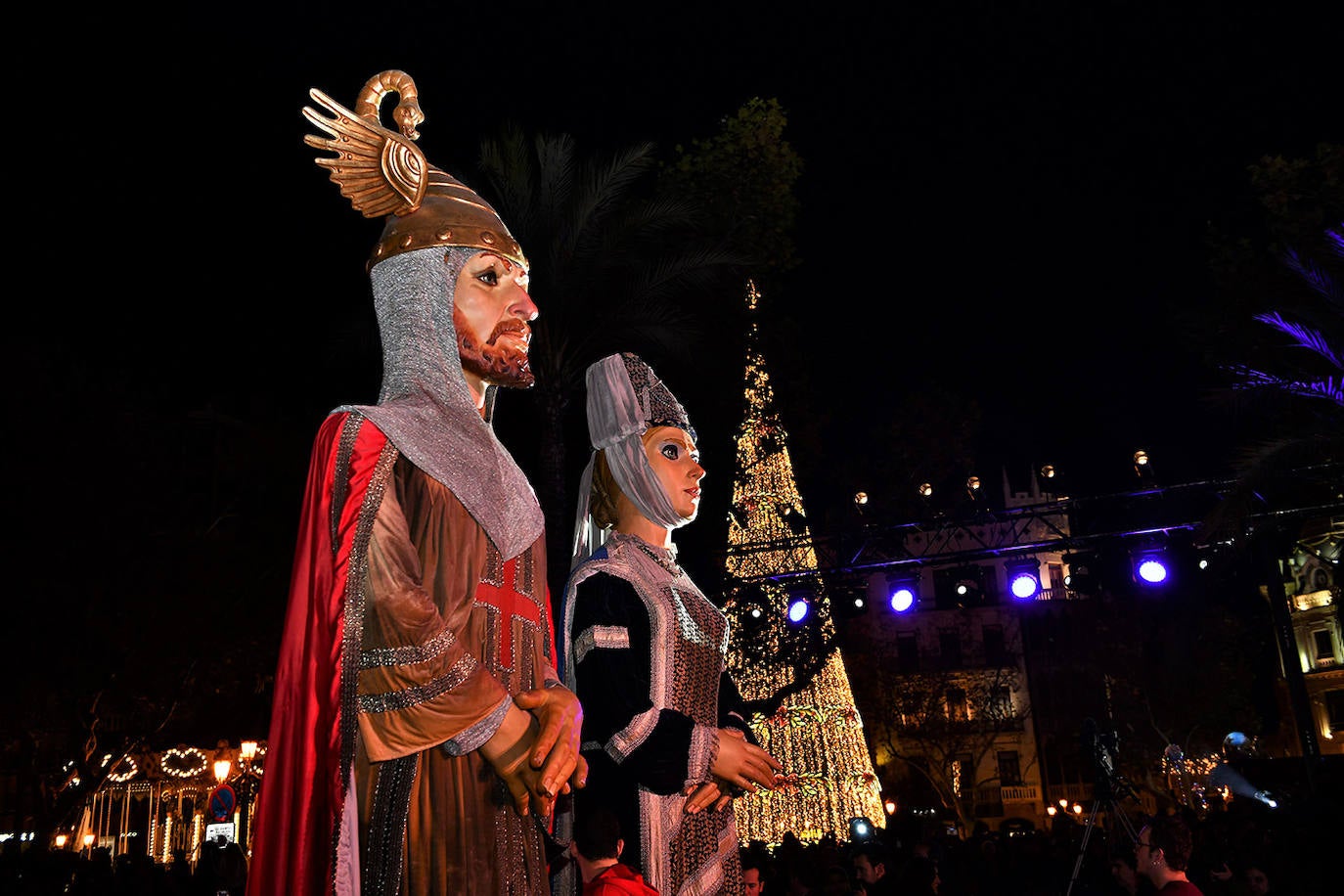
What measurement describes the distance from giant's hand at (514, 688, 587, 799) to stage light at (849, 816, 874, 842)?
14257mm

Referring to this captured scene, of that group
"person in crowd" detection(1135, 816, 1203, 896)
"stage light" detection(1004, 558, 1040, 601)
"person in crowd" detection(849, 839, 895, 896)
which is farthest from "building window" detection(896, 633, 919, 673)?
"person in crowd" detection(1135, 816, 1203, 896)

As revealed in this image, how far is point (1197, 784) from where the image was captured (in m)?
33.8

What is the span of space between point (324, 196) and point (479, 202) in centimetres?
1028

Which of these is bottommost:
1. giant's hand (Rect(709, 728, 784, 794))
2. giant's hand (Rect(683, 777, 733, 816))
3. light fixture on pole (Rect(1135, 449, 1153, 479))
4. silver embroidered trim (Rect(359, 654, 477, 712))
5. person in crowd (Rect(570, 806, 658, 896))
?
person in crowd (Rect(570, 806, 658, 896))

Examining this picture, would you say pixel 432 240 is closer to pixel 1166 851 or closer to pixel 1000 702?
→ pixel 1166 851

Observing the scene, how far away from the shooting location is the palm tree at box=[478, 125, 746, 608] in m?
12.3

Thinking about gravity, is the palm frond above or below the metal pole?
above

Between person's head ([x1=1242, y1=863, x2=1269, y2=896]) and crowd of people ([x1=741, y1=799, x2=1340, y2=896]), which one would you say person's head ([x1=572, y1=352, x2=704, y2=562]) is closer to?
crowd of people ([x1=741, y1=799, x2=1340, y2=896])

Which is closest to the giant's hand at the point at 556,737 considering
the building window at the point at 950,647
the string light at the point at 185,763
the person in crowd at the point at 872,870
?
the person in crowd at the point at 872,870

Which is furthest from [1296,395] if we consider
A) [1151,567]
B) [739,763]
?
[739,763]

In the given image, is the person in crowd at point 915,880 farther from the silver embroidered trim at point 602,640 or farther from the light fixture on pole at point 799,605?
the light fixture on pole at point 799,605

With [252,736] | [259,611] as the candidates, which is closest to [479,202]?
[259,611]

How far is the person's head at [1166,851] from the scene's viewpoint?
251 inches

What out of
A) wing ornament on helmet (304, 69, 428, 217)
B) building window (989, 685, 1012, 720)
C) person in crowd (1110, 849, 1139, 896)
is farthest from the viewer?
building window (989, 685, 1012, 720)
